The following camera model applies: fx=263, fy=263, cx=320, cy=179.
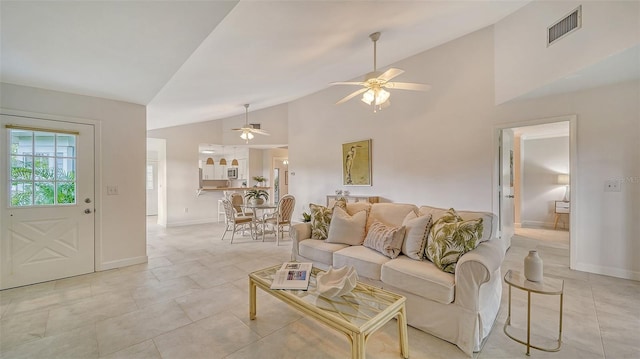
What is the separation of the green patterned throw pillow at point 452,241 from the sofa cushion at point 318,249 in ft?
3.43

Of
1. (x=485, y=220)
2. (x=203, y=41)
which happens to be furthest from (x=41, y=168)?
(x=485, y=220)

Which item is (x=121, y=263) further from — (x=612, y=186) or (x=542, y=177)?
(x=542, y=177)

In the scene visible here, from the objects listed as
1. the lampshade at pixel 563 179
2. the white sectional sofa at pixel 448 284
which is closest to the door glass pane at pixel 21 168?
the white sectional sofa at pixel 448 284

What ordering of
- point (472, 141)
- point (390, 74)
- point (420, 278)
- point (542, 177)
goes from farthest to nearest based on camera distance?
point (542, 177) < point (472, 141) < point (390, 74) < point (420, 278)

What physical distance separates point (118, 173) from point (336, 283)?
3580 millimetres

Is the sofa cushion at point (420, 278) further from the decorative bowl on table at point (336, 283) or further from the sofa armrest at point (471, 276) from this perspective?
the decorative bowl on table at point (336, 283)

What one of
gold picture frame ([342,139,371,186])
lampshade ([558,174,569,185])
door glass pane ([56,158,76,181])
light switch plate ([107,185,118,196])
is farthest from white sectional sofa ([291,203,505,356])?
lampshade ([558,174,569,185])

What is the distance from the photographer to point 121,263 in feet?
12.2

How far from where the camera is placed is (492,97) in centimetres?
393

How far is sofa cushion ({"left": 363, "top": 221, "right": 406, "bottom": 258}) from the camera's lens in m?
2.50

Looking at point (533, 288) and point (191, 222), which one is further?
point (191, 222)

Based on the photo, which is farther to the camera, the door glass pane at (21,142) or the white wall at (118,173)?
the white wall at (118,173)

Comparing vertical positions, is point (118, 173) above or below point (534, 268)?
above

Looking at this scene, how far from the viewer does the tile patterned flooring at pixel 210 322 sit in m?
1.88
